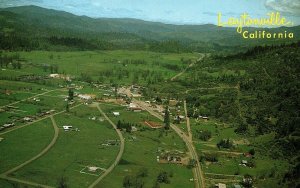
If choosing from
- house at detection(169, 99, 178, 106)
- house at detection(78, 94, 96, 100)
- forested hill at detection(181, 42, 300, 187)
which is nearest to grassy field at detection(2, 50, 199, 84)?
forested hill at detection(181, 42, 300, 187)

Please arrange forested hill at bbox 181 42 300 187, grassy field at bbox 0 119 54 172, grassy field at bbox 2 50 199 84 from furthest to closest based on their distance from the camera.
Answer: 1. grassy field at bbox 2 50 199 84
2. forested hill at bbox 181 42 300 187
3. grassy field at bbox 0 119 54 172

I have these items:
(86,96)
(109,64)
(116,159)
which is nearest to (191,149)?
(116,159)

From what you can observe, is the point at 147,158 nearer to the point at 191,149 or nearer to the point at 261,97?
the point at 191,149

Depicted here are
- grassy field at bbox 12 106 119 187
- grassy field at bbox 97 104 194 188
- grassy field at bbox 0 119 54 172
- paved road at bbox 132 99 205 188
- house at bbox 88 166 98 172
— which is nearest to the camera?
grassy field at bbox 12 106 119 187

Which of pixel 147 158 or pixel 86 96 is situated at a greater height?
pixel 86 96

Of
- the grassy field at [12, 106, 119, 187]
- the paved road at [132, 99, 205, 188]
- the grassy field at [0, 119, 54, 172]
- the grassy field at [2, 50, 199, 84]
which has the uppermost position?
the grassy field at [2, 50, 199, 84]

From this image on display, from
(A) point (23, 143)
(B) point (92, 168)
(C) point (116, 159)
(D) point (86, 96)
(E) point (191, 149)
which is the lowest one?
(E) point (191, 149)

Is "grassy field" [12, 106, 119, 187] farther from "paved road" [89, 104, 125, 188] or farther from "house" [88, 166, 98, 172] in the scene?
"house" [88, 166, 98, 172]

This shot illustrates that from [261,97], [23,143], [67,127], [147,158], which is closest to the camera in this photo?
[147,158]

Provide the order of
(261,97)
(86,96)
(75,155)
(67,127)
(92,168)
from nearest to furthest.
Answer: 1. (92,168)
2. (75,155)
3. (67,127)
4. (261,97)
5. (86,96)

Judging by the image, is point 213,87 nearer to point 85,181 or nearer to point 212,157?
point 212,157

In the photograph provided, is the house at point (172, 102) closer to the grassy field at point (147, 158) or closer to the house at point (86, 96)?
the grassy field at point (147, 158)
